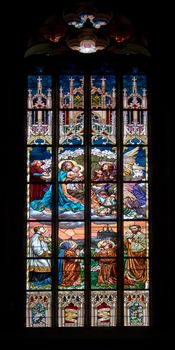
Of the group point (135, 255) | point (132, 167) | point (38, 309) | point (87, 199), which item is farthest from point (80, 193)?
point (38, 309)

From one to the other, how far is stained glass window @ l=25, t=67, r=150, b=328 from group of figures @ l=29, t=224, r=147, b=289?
0.03 feet

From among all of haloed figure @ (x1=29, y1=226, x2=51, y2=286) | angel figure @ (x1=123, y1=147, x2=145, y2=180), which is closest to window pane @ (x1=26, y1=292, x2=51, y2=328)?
haloed figure @ (x1=29, y1=226, x2=51, y2=286)

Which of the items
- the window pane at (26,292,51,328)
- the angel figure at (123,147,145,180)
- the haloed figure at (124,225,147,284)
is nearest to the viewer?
the window pane at (26,292,51,328)

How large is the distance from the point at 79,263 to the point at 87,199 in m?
0.69

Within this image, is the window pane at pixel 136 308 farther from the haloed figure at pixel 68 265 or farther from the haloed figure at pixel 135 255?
the haloed figure at pixel 68 265

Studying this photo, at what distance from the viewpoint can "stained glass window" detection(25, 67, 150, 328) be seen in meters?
7.86

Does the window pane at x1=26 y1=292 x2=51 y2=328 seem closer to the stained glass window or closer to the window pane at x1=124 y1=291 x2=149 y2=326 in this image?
the stained glass window

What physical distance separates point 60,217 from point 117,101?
142cm

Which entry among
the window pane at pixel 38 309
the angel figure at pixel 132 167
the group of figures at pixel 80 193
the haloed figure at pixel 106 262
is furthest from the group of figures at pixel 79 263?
the angel figure at pixel 132 167

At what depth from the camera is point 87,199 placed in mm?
8016

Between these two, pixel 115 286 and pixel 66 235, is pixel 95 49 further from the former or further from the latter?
pixel 115 286

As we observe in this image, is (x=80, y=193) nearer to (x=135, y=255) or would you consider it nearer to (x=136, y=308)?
(x=135, y=255)

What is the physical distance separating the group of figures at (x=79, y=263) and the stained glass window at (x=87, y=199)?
1cm

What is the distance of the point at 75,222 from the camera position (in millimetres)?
7984
